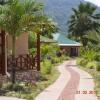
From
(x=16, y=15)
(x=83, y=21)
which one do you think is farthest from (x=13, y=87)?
(x=83, y=21)

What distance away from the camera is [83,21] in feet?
245

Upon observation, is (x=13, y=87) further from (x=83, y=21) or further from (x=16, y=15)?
(x=83, y=21)

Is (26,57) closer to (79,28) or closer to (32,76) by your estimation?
(32,76)

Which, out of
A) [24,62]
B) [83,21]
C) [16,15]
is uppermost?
[16,15]

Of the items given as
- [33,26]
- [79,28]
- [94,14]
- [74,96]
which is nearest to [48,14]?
[33,26]

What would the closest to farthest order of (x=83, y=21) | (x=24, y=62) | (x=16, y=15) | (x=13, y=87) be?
(x=13, y=87), (x=16, y=15), (x=24, y=62), (x=83, y=21)

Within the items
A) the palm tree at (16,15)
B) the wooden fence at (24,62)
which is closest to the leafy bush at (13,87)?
the palm tree at (16,15)

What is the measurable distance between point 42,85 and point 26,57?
728cm

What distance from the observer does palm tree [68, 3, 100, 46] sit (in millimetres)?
73812

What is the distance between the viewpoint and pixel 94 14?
78938 mm

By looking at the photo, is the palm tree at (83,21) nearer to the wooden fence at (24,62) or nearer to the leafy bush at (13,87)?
the wooden fence at (24,62)

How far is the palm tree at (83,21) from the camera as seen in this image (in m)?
73.8

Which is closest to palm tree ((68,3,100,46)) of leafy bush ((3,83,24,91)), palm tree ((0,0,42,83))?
palm tree ((0,0,42,83))

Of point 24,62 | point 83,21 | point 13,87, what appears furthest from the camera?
point 83,21
